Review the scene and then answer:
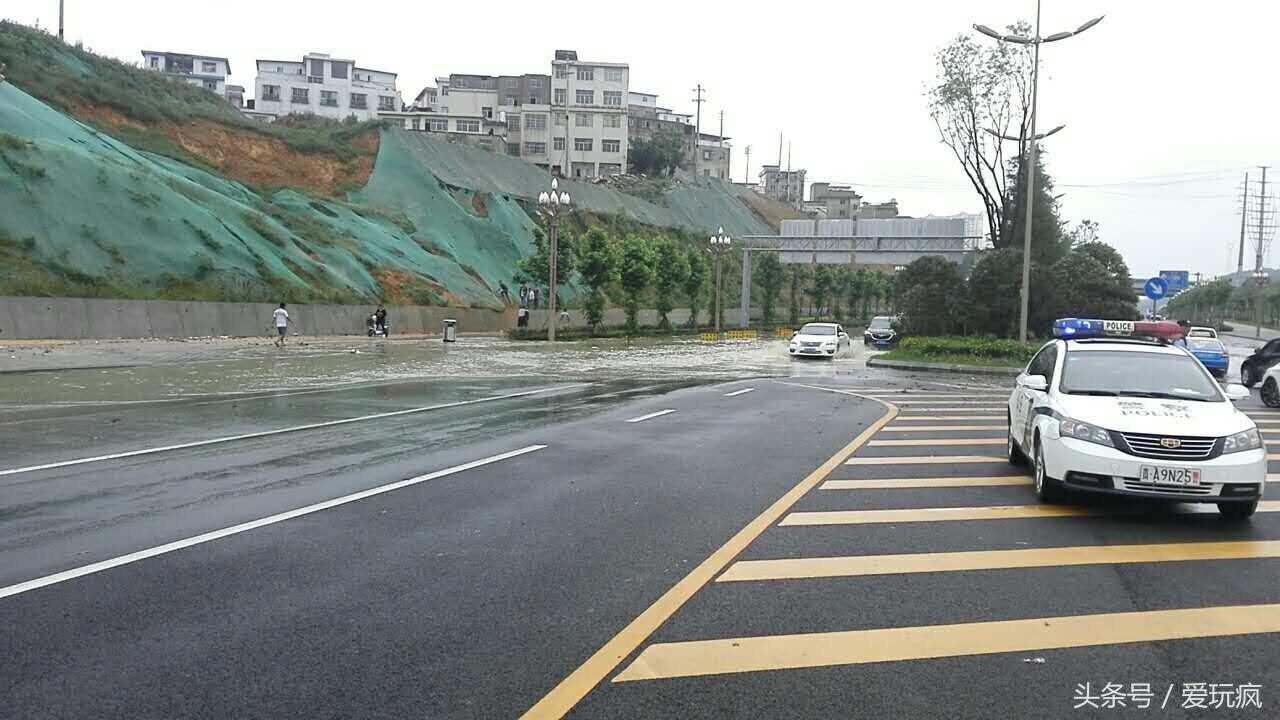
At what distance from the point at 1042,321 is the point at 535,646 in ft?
120

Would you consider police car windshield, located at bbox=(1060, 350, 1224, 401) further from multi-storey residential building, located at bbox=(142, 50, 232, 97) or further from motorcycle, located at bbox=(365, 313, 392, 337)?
multi-storey residential building, located at bbox=(142, 50, 232, 97)

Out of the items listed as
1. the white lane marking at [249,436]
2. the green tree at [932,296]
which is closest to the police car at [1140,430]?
the white lane marking at [249,436]

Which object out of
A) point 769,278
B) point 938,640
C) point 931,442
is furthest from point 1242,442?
point 769,278

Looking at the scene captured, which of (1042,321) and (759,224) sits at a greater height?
(759,224)

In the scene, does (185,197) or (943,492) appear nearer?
(943,492)

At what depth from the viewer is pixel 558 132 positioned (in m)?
93.6

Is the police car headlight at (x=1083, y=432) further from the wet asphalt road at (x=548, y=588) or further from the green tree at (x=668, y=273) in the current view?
the green tree at (x=668, y=273)

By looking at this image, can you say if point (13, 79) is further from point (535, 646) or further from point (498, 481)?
point (535, 646)

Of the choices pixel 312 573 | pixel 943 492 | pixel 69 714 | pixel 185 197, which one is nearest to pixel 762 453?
pixel 943 492

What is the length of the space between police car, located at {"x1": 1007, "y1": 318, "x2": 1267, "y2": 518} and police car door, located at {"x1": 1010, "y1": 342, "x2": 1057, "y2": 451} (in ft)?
0.08

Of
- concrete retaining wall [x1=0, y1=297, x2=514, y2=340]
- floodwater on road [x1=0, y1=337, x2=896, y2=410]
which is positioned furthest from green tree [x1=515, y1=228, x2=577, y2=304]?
floodwater on road [x1=0, y1=337, x2=896, y2=410]

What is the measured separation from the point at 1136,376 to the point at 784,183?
14791 cm

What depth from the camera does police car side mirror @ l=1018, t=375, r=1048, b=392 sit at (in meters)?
9.25

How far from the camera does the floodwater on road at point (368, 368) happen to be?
18250mm
